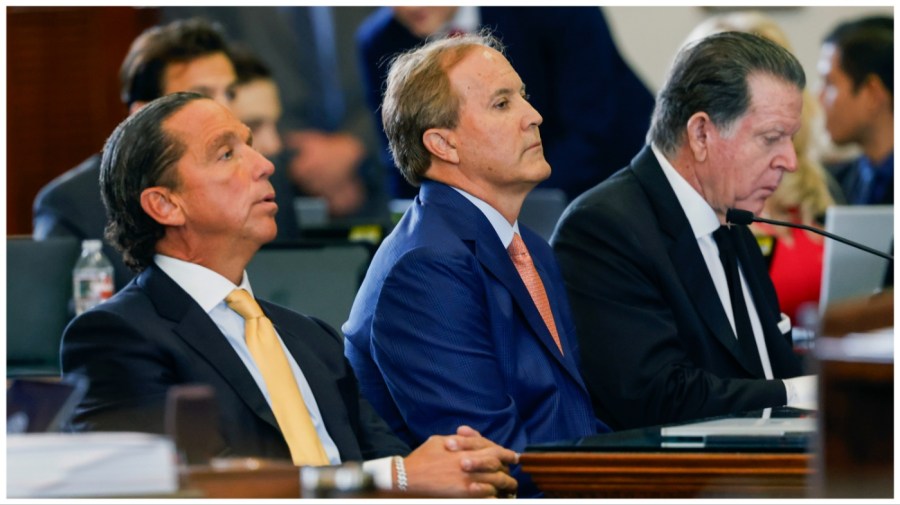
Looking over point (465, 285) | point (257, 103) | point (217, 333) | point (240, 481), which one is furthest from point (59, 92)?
point (240, 481)

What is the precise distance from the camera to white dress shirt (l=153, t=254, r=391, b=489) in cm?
190

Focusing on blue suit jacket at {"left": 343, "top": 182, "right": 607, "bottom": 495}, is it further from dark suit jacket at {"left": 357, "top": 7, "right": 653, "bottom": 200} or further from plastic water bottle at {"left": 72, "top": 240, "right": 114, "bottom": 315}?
dark suit jacket at {"left": 357, "top": 7, "right": 653, "bottom": 200}

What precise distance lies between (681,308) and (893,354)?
4.70 ft

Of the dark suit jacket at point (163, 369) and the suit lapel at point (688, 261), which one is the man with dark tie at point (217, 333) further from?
the suit lapel at point (688, 261)

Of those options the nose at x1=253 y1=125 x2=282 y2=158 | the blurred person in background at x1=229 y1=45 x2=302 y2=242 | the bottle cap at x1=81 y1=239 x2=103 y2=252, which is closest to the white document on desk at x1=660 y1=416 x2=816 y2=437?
the bottle cap at x1=81 y1=239 x2=103 y2=252

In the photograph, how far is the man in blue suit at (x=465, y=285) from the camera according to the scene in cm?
206

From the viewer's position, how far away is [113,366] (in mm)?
1774

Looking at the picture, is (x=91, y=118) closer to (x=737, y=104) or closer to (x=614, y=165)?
(x=614, y=165)

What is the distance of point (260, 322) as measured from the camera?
1.94 m

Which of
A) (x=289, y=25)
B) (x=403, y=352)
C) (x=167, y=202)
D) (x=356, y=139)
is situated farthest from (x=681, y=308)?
(x=289, y=25)

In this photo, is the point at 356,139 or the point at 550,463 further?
the point at 356,139

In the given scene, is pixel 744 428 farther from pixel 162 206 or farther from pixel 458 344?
pixel 162 206

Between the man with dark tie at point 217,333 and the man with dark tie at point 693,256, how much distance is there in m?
0.42

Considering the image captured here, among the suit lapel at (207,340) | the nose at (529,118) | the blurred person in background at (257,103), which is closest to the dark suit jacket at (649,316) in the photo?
the nose at (529,118)
